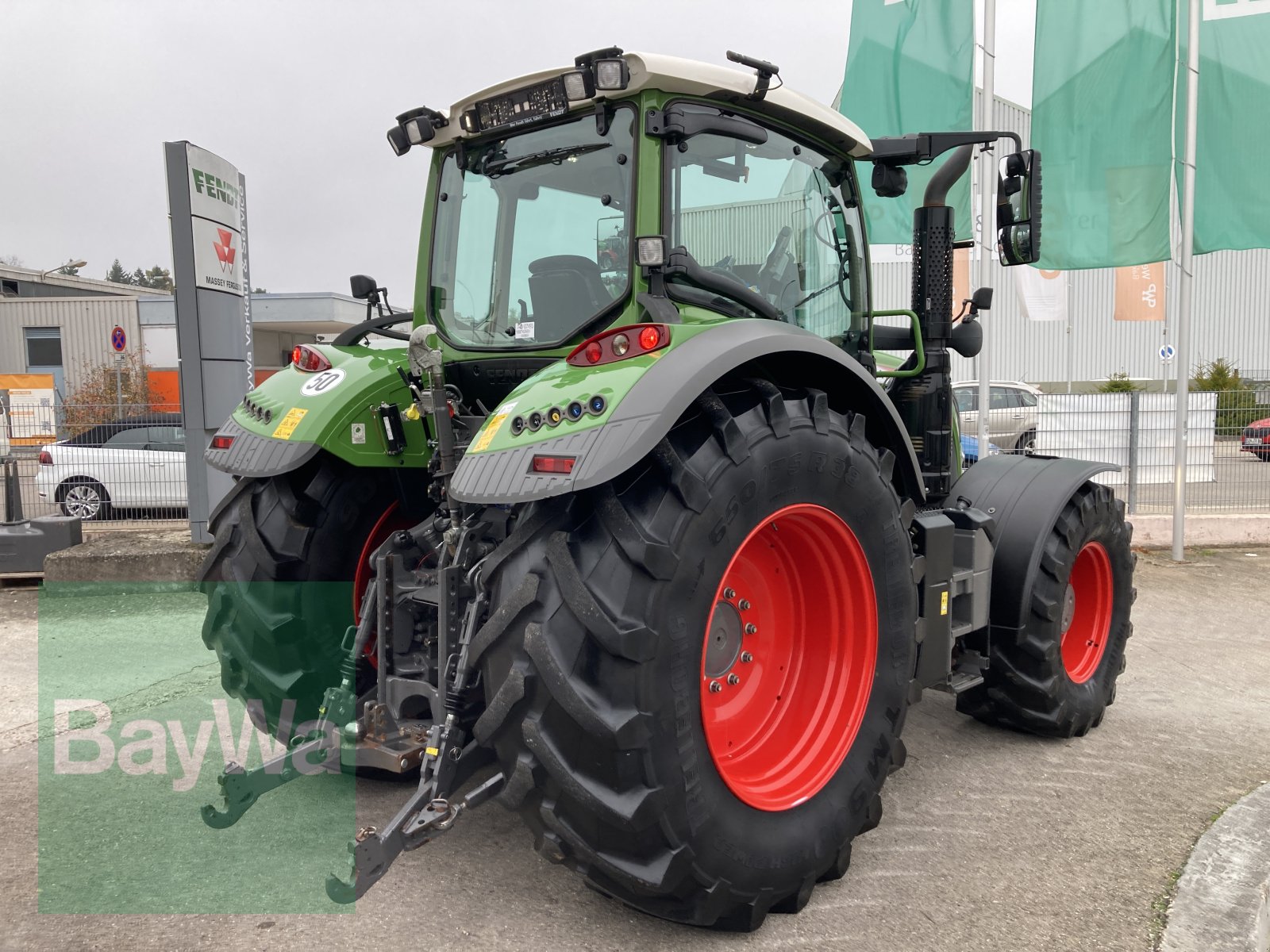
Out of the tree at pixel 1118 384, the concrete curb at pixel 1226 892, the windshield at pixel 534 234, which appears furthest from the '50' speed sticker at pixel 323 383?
the tree at pixel 1118 384

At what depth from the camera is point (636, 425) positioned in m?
2.20

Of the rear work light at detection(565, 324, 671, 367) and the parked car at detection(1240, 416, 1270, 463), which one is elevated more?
the rear work light at detection(565, 324, 671, 367)

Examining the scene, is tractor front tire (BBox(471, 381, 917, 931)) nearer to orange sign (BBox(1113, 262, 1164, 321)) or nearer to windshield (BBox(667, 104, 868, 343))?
windshield (BBox(667, 104, 868, 343))

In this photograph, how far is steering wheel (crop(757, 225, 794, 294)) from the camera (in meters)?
3.20

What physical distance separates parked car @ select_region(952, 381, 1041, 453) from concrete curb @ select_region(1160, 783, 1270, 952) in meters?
7.04

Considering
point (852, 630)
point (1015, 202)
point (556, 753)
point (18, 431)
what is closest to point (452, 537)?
point (556, 753)

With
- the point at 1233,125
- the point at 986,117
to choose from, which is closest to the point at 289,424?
the point at 986,117

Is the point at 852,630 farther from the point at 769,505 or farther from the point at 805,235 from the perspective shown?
Result: the point at 805,235

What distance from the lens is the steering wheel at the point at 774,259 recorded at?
3203 mm

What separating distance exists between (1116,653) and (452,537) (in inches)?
126

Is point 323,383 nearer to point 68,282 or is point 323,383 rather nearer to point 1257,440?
point 1257,440

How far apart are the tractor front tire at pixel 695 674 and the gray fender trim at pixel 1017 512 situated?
115 centimetres

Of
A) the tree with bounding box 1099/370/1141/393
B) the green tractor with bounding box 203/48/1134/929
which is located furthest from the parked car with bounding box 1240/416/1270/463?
the tree with bounding box 1099/370/1141/393

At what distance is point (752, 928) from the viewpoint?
2.45 metres
